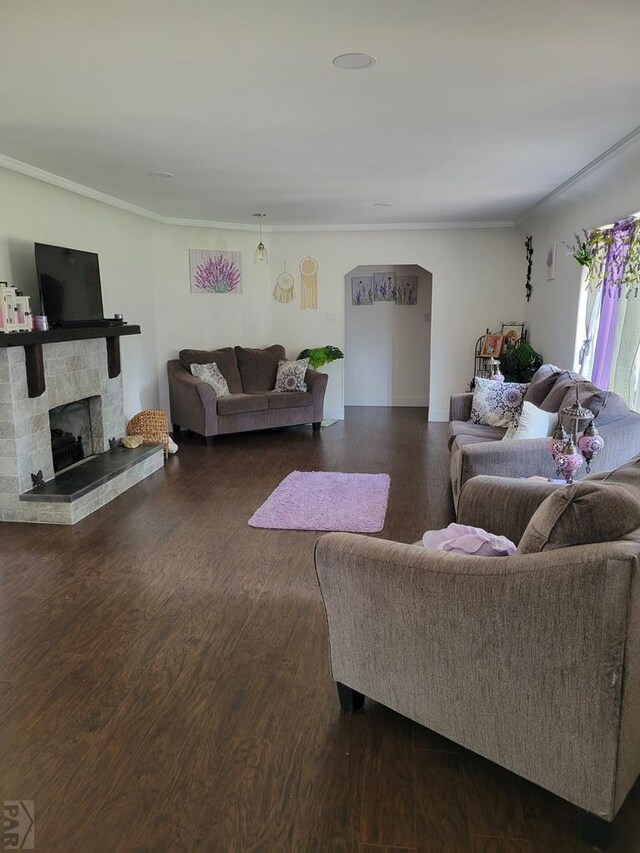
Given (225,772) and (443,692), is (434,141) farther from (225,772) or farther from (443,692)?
(225,772)

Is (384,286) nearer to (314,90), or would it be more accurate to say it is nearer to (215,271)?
(215,271)

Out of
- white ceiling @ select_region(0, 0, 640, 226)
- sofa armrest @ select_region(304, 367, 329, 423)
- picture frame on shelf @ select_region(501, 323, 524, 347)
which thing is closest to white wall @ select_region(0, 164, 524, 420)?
A: picture frame on shelf @ select_region(501, 323, 524, 347)

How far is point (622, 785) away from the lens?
4.90ft

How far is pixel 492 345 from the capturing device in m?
6.92

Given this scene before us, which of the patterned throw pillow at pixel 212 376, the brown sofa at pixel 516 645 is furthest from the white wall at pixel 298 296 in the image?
the brown sofa at pixel 516 645

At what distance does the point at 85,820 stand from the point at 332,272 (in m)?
6.37

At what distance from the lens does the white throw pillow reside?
139 inches

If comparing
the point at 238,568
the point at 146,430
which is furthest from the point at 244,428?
the point at 238,568

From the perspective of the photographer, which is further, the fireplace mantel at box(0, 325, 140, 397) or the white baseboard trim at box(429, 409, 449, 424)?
the white baseboard trim at box(429, 409, 449, 424)

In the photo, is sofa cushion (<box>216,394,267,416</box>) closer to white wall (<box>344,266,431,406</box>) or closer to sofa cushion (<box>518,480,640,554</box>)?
white wall (<box>344,266,431,406</box>)

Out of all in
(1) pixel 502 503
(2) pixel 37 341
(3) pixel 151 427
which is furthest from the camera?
(3) pixel 151 427

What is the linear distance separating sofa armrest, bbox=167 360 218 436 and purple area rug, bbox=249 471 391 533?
1.38 meters

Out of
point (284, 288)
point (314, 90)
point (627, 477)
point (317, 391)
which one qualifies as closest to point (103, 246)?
point (284, 288)

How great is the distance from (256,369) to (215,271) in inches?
48.4
